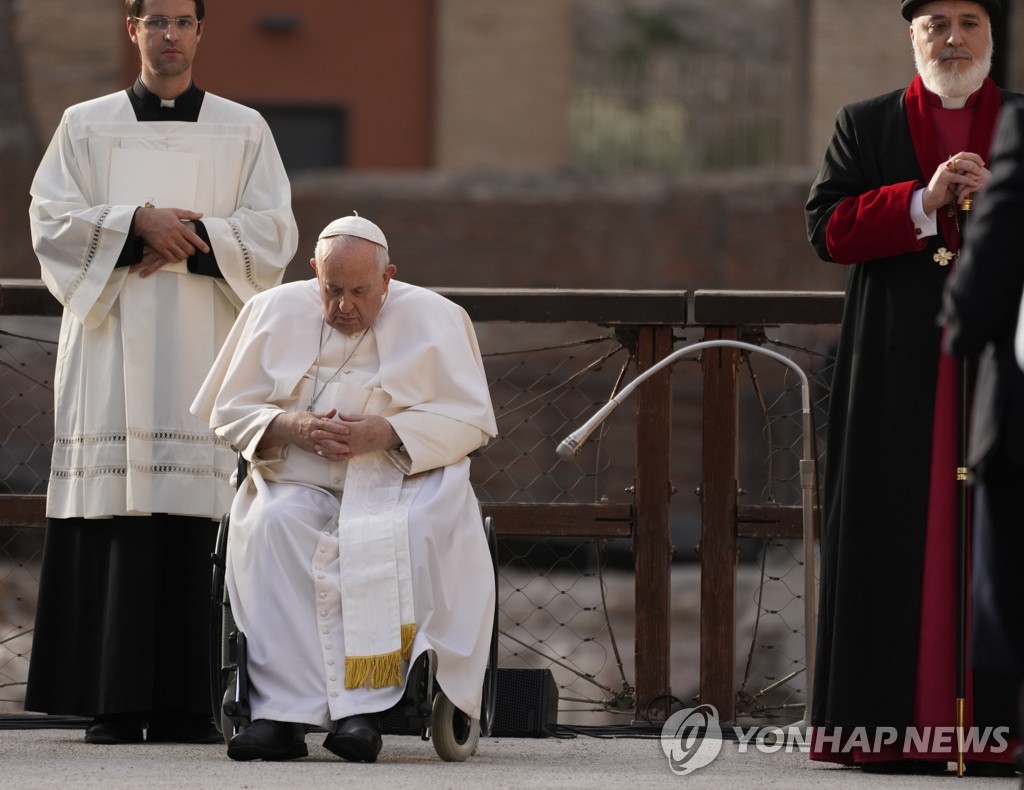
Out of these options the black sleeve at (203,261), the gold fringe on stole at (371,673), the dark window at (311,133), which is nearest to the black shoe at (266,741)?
the gold fringe on stole at (371,673)

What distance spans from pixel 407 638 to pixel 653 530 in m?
1.50

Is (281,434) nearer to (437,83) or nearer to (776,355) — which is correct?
(776,355)

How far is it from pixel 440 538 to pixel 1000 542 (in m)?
1.81

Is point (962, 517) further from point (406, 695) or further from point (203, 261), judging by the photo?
point (203, 261)

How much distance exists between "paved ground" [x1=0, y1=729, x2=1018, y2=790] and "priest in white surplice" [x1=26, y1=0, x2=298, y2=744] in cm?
23

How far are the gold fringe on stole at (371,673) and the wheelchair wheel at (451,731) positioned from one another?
16 cm

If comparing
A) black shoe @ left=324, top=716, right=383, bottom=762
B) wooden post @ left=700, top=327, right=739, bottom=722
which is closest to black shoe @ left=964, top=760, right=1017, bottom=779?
wooden post @ left=700, top=327, right=739, bottom=722

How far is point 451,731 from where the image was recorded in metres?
5.25

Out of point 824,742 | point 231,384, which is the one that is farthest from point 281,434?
point 824,742

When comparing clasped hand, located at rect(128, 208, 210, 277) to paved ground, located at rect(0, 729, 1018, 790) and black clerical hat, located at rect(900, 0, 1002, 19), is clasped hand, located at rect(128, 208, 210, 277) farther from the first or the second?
black clerical hat, located at rect(900, 0, 1002, 19)

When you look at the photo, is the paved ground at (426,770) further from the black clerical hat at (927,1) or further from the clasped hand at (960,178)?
the black clerical hat at (927,1)

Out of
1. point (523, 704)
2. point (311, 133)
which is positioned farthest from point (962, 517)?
point (311, 133)

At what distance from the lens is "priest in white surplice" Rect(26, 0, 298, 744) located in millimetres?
5895

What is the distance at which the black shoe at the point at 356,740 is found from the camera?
5.03 metres
